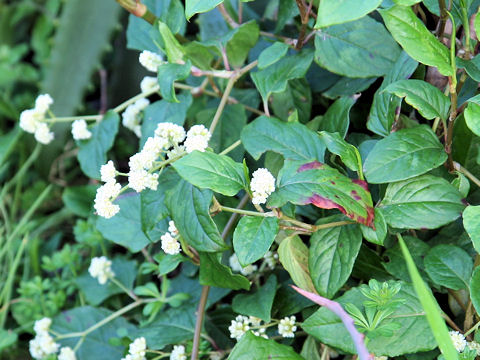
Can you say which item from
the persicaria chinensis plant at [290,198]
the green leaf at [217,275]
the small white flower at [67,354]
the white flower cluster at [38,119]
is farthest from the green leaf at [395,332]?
the white flower cluster at [38,119]

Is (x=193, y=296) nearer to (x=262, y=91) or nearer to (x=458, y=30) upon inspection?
(x=262, y=91)

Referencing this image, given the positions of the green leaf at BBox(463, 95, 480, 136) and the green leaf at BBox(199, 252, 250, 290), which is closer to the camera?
the green leaf at BBox(463, 95, 480, 136)

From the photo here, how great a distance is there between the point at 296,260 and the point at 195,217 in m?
0.15

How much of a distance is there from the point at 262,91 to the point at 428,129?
0.78 ft

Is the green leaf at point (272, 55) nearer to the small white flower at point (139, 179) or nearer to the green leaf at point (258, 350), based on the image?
the small white flower at point (139, 179)

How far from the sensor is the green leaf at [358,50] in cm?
80

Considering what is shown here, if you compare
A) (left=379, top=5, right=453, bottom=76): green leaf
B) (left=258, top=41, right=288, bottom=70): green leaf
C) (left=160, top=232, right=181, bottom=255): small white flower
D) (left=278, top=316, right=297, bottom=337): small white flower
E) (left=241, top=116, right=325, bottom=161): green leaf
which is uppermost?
(left=379, top=5, right=453, bottom=76): green leaf

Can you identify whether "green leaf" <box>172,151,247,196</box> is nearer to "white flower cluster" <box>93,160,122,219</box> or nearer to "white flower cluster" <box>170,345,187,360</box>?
"white flower cluster" <box>93,160,122,219</box>

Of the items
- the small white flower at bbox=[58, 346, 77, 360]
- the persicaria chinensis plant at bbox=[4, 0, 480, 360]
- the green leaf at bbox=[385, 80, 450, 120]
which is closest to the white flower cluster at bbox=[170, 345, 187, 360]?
the persicaria chinensis plant at bbox=[4, 0, 480, 360]

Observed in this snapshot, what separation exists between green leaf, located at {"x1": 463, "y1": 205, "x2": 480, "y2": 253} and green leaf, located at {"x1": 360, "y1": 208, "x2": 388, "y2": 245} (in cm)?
8

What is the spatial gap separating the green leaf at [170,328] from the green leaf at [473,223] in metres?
0.43

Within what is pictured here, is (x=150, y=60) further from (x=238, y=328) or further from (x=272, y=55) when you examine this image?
(x=238, y=328)

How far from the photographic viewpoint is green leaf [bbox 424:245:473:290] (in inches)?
26.4

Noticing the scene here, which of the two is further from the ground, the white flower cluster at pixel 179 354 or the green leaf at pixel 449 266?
the green leaf at pixel 449 266
